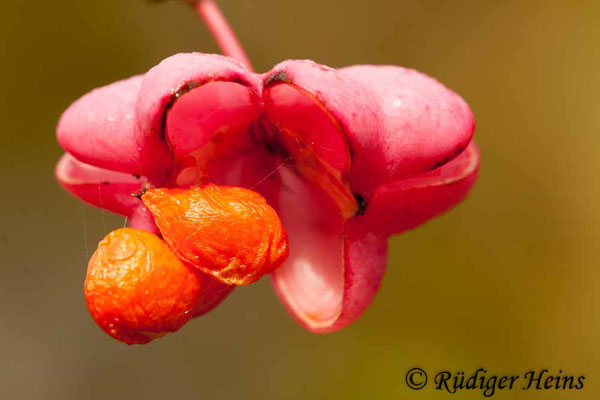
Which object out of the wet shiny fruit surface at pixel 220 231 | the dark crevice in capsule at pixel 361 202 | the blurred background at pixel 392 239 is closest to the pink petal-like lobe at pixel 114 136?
the wet shiny fruit surface at pixel 220 231

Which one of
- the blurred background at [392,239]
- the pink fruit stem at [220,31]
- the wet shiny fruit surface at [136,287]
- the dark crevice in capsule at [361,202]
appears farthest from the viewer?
the blurred background at [392,239]

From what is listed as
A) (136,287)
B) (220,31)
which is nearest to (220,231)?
(136,287)

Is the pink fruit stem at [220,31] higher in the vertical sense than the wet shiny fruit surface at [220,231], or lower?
higher

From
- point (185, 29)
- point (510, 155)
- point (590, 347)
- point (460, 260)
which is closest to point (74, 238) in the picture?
point (185, 29)

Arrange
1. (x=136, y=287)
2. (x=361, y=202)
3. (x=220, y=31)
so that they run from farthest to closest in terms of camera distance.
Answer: (x=220, y=31) < (x=361, y=202) < (x=136, y=287)

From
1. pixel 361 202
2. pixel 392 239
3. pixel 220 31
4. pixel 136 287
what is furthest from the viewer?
pixel 392 239

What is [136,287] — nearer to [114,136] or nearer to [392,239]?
[114,136]

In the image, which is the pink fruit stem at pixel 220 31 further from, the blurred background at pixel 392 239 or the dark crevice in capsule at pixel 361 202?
the dark crevice in capsule at pixel 361 202
